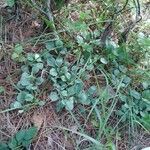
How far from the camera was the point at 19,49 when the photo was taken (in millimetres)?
1991

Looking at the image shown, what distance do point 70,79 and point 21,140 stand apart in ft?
1.36

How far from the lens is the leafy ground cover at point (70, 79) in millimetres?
1888

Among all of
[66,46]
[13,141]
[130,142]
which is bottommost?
[130,142]

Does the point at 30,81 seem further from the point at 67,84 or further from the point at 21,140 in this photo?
the point at 21,140

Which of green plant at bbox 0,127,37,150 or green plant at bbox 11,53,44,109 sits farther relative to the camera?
green plant at bbox 11,53,44,109

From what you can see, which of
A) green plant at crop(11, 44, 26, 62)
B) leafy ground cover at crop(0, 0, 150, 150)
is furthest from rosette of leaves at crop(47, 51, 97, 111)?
green plant at crop(11, 44, 26, 62)

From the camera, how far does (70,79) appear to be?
6.51ft

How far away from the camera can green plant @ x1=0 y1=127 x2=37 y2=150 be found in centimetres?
177

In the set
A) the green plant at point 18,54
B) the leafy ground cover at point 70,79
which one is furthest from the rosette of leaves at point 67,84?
the green plant at point 18,54

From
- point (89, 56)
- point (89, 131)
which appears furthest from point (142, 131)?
point (89, 56)

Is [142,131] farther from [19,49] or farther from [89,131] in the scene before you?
[19,49]

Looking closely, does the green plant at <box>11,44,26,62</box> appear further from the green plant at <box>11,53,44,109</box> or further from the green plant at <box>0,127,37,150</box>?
the green plant at <box>0,127,37,150</box>

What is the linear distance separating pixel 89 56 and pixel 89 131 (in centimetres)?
41

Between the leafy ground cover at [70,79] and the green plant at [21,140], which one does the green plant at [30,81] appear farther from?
the green plant at [21,140]
